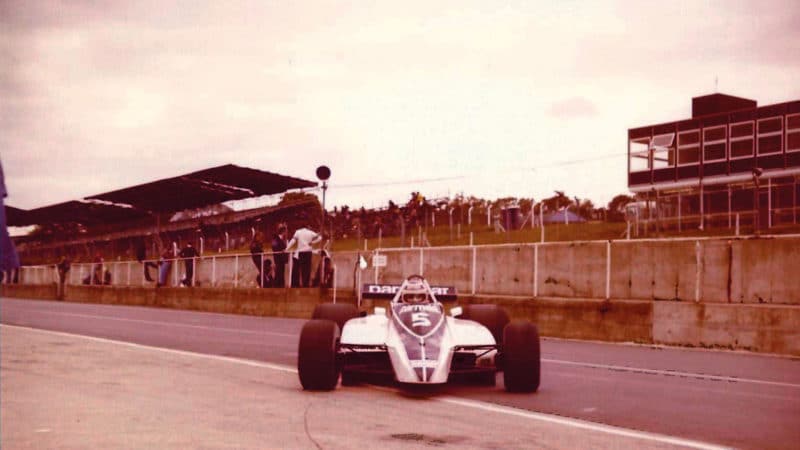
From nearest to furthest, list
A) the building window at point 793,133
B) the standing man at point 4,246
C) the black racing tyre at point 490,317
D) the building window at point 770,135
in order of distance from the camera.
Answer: the standing man at point 4,246 → the black racing tyre at point 490,317 → the building window at point 793,133 → the building window at point 770,135

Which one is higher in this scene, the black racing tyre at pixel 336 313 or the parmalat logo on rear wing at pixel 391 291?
the parmalat logo on rear wing at pixel 391 291

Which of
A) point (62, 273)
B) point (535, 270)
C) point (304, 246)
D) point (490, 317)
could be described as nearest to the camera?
point (490, 317)

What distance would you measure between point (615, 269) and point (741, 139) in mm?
24860

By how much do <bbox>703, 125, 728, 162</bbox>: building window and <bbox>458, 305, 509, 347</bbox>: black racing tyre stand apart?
34639 millimetres

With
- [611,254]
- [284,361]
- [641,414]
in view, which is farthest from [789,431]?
[611,254]

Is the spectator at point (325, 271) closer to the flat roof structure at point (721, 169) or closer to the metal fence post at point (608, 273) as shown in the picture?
the metal fence post at point (608, 273)

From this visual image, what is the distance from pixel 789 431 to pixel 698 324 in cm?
1031

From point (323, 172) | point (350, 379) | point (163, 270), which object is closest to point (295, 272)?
point (323, 172)

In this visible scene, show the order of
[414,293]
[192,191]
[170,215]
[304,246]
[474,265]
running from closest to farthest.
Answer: [414,293]
[474,265]
[304,246]
[192,191]
[170,215]

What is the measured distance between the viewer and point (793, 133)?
42.2m

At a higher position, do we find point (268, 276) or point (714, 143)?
point (714, 143)

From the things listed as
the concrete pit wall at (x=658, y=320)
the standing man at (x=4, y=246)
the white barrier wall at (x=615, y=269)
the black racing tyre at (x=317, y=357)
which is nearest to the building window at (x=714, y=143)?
the white barrier wall at (x=615, y=269)

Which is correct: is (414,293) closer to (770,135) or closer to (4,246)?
(4,246)

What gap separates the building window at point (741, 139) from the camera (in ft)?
145
